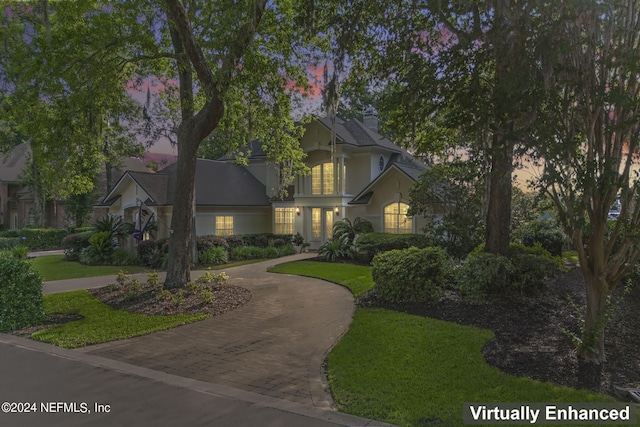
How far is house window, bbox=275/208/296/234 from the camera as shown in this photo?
78.3ft

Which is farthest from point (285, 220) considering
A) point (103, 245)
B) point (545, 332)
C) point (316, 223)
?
point (545, 332)

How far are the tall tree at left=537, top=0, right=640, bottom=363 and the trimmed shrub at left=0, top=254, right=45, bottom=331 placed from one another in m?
9.40

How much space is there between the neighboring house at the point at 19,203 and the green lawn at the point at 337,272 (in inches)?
926

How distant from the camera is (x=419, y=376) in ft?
18.3

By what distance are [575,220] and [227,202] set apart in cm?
1802

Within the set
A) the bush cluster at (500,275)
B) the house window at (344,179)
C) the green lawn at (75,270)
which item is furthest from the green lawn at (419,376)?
the house window at (344,179)

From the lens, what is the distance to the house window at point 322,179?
75.4 ft

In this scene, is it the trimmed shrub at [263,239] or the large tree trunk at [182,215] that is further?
the trimmed shrub at [263,239]

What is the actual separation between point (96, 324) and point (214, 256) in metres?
9.49

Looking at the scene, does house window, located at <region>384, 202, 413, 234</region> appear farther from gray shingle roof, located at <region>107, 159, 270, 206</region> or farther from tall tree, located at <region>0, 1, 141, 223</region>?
tall tree, located at <region>0, 1, 141, 223</region>

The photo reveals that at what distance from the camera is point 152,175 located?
69.9 feet

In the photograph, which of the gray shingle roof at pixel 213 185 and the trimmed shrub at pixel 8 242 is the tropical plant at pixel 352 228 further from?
the trimmed shrub at pixel 8 242

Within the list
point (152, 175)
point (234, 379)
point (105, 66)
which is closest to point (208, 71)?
point (105, 66)

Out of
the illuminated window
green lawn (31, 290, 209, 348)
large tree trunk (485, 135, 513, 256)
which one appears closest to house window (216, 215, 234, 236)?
the illuminated window
